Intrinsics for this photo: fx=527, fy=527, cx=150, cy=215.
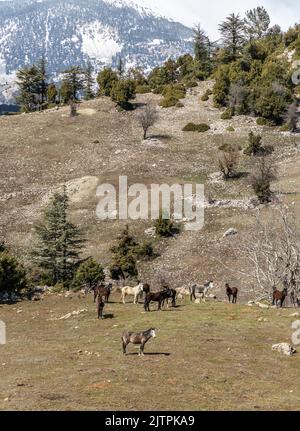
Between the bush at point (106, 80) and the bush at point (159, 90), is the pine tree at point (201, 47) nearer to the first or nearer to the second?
the bush at point (159, 90)

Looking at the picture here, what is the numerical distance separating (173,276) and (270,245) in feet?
51.7

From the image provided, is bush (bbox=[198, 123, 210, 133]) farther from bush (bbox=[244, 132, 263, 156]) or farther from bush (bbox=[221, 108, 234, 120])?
bush (bbox=[244, 132, 263, 156])

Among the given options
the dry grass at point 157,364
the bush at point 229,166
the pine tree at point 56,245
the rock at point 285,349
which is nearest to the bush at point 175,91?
the bush at point 229,166

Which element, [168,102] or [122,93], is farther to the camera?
[168,102]

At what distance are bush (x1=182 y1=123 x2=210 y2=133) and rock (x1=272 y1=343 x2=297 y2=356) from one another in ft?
221

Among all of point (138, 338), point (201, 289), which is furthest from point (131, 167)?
point (138, 338)

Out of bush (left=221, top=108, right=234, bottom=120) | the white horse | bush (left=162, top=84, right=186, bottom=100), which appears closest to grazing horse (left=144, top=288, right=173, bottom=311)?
the white horse

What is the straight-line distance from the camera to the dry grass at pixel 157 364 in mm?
15156

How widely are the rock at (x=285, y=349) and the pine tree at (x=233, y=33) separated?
104m

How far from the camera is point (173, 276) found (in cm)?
4547

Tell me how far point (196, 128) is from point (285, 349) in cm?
6870

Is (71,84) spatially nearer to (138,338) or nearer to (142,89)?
(142,89)

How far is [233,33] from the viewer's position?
381 ft

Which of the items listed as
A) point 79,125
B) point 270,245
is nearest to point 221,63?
point 79,125
